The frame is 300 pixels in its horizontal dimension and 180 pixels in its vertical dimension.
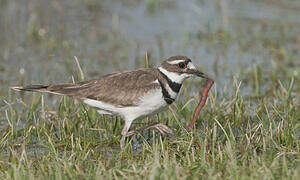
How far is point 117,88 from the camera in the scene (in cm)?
662

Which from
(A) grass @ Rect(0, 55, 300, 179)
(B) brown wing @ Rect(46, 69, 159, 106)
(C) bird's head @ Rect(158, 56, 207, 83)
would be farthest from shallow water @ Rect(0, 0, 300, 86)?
(C) bird's head @ Rect(158, 56, 207, 83)

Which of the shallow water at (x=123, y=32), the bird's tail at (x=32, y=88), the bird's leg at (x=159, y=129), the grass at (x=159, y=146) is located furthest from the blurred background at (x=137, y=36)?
the bird's leg at (x=159, y=129)

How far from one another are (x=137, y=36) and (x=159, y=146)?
609 cm

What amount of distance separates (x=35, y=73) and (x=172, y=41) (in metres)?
3.19

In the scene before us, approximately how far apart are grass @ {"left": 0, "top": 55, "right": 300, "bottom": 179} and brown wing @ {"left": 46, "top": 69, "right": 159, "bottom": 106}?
0.36 metres

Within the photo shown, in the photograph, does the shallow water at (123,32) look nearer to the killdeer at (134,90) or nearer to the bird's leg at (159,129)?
the killdeer at (134,90)

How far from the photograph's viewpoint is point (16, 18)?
39.9 feet

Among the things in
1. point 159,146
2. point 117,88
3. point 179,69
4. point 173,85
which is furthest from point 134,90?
point 159,146

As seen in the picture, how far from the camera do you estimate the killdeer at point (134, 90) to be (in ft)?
21.2

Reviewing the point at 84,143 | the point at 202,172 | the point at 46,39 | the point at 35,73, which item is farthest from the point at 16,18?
the point at 202,172

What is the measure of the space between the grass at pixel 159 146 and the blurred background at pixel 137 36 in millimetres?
1835

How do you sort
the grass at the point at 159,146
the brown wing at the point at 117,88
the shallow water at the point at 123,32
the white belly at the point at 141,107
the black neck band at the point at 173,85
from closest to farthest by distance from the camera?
the grass at the point at 159,146 → the white belly at the point at 141,107 → the brown wing at the point at 117,88 → the black neck band at the point at 173,85 → the shallow water at the point at 123,32

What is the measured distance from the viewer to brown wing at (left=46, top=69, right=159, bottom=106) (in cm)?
652

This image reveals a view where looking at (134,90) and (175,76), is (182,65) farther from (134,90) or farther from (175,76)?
(134,90)
